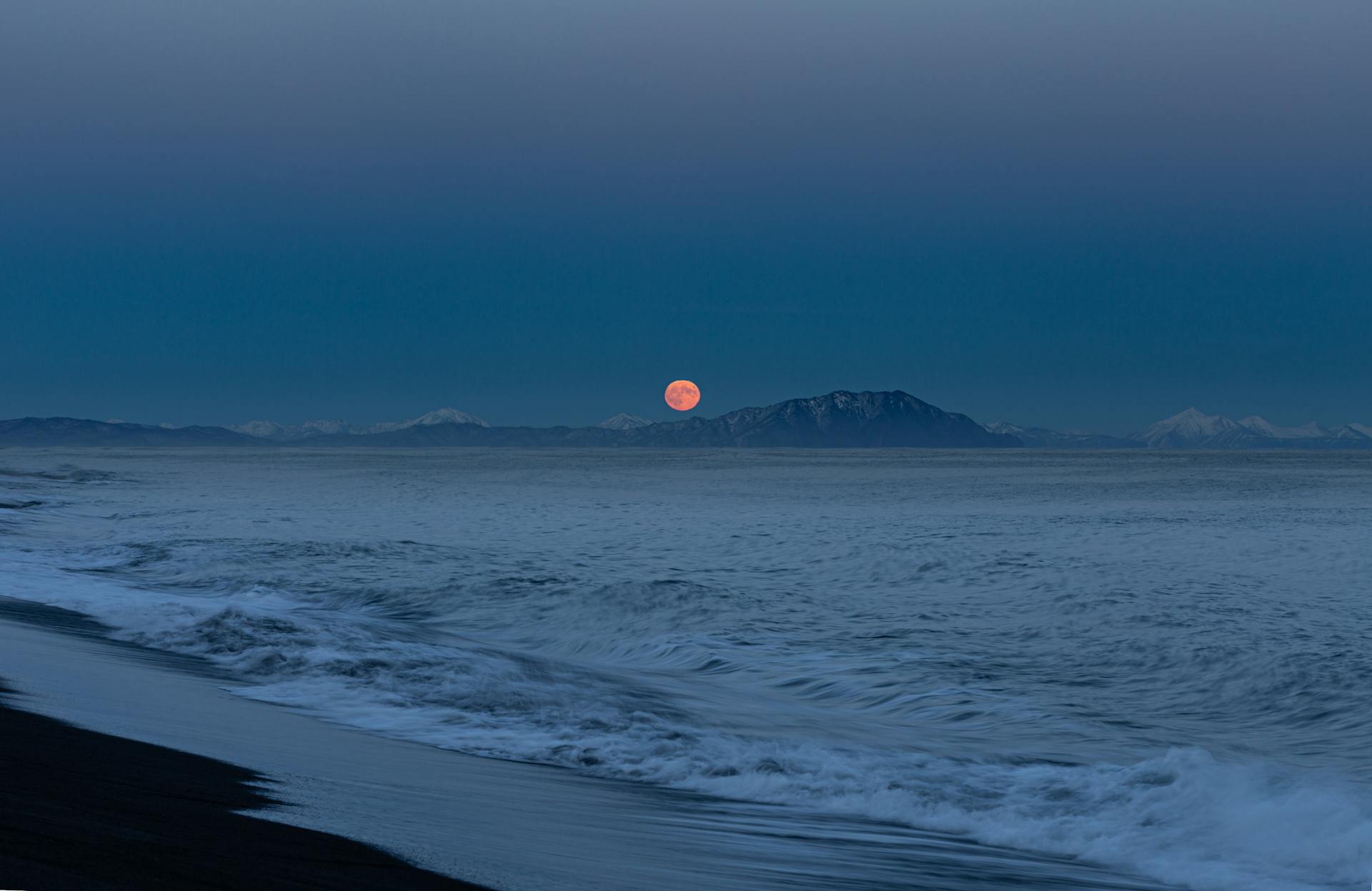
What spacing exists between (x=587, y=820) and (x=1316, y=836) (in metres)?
4.96

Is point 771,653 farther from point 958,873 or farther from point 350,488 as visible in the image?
point 350,488

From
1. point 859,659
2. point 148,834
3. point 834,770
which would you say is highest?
point 148,834

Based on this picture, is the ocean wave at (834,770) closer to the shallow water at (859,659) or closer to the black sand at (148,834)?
the shallow water at (859,659)

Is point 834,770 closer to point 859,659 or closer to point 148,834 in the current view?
point 148,834

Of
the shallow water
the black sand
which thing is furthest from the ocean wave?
the black sand

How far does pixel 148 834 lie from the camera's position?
4.90 m

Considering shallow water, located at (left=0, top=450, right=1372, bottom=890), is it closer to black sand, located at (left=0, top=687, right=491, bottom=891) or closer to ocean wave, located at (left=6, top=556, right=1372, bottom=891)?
ocean wave, located at (left=6, top=556, right=1372, bottom=891)

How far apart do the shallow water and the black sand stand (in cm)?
318

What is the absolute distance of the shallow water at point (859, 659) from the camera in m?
7.98

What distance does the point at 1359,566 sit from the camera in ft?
86.7

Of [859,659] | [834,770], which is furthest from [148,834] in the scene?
[859,659]

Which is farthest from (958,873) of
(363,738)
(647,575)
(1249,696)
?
(647,575)

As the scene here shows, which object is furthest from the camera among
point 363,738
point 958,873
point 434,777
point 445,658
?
point 445,658

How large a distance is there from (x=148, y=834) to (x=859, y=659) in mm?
11133
